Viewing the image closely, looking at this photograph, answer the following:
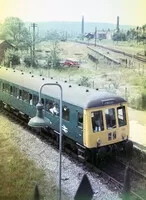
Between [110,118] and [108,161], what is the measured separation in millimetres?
425

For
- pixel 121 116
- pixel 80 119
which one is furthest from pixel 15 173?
pixel 121 116

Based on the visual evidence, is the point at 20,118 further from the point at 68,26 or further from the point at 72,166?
the point at 68,26

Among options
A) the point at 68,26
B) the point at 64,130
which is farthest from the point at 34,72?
the point at 68,26

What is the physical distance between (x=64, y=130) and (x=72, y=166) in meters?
0.44

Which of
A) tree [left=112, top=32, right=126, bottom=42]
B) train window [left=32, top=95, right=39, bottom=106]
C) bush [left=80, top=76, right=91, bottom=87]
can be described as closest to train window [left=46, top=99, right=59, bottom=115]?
train window [left=32, top=95, right=39, bottom=106]

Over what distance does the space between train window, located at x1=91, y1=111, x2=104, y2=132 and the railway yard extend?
1.06 feet

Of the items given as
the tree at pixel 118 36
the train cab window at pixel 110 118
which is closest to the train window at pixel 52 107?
the train cab window at pixel 110 118

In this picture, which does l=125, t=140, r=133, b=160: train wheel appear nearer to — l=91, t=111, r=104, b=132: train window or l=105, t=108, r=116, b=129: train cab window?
l=105, t=108, r=116, b=129: train cab window

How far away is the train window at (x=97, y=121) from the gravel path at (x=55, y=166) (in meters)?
0.39

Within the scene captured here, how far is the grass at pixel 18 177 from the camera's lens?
3625mm

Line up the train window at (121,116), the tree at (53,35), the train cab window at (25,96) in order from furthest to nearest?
1. the train cab window at (25,96)
2. the train window at (121,116)
3. the tree at (53,35)

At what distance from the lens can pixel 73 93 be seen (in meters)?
4.36

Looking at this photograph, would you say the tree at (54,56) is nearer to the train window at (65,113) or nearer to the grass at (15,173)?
the train window at (65,113)

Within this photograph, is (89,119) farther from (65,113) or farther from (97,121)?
(65,113)
